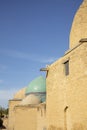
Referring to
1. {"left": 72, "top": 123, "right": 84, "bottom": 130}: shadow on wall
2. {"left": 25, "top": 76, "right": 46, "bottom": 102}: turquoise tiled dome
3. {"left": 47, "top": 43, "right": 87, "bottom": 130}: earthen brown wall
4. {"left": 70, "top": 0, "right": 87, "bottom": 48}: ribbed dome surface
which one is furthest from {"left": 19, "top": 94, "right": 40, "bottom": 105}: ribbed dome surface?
{"left": 72, "top": 123, "right": 84, "bottom": 130}: shadow on wall

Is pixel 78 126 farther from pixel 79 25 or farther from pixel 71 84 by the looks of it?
pixel 79 25

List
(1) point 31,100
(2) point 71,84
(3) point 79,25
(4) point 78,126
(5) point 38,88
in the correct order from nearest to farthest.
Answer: (4) point 78,126
(2) point 71,84
(3) point 79,25
(1) point 31,100
(5) point 38,88

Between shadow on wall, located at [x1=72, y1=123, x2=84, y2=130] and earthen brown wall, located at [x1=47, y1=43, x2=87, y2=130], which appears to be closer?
shadow on wall, located at [x1=72, y1=123, x2=84, y2=130]

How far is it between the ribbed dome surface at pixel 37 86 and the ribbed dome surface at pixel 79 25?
1149cm

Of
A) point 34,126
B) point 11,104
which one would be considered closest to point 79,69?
point 34,126

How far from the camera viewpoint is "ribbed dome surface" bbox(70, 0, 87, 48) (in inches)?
477

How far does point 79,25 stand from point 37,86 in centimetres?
1280

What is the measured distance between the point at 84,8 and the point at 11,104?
17.4 m

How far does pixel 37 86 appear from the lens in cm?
2414

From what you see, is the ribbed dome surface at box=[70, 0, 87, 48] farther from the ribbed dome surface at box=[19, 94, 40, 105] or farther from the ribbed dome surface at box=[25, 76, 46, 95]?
the ribbed dome surface at box=[25, 76, 46, 95]

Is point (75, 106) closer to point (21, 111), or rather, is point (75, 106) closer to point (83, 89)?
point (83, 89)

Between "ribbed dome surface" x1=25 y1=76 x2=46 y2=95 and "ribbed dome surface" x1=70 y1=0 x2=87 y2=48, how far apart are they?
1149 centimetres

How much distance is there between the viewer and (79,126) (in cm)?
1017

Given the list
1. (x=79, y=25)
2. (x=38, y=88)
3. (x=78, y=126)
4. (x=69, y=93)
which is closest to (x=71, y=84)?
(x=69, y=93)
